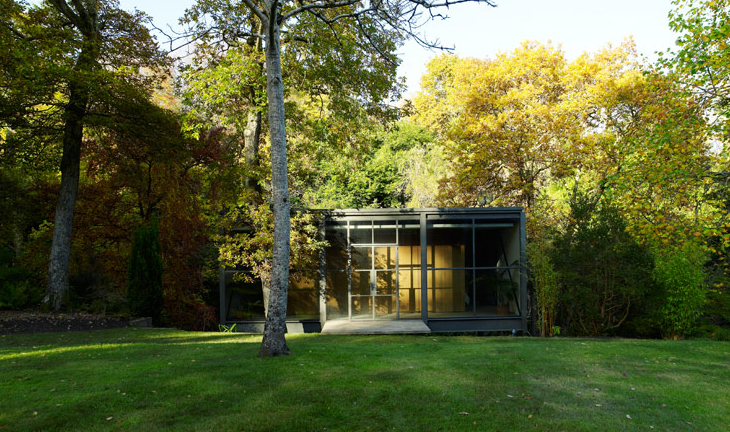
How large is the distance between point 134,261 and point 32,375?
6.67 metres

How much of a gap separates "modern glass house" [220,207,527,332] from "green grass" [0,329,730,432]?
6265mm

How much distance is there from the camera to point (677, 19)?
35.0ft

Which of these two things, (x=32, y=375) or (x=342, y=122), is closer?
(x=32, y=375)

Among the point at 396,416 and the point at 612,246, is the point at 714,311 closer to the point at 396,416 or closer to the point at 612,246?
the point at 612,246

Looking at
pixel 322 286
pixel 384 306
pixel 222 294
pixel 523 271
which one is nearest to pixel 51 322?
pixel 222 294

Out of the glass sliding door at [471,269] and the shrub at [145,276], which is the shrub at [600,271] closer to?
the glass sliding door at [471,269]

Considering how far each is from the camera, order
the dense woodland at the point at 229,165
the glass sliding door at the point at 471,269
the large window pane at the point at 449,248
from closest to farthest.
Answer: the dense woodland at the point at 229,165, the glass sliding door at the point at 471,269, the large window pane at the point at 449,248

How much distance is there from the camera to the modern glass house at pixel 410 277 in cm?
1410

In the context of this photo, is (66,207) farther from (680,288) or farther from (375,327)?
(680,288)

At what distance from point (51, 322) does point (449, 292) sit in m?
10.4

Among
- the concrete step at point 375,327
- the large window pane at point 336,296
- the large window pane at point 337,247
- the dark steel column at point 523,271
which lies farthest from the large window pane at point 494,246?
the large window pane at point 336,296

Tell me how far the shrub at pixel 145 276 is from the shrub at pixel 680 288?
13.0 meters

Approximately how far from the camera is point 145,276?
38.3ft

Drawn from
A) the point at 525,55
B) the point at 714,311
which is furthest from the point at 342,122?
the point at 714,311
